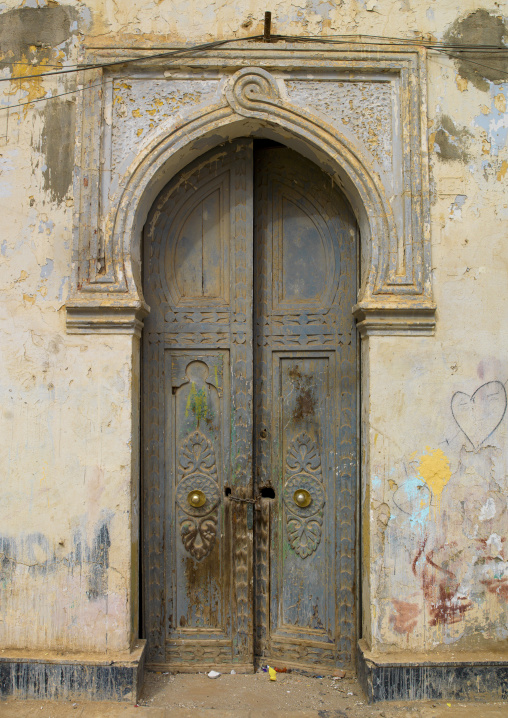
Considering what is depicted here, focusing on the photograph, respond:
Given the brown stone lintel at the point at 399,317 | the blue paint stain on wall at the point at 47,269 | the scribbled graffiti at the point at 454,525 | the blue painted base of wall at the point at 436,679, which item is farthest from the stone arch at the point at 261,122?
the blue painted base of wall at the point at 436,679

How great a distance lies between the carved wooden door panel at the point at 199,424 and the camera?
3.55 meters

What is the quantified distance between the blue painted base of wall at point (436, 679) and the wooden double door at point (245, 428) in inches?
14.2

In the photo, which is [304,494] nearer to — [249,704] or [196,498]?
[196,498]

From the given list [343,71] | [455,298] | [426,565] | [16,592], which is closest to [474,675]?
[426,565]

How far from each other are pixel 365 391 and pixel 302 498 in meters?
0.79

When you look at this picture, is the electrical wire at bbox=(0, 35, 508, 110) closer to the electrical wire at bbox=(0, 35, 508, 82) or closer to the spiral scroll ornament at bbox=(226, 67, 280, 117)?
the electrical wire at bbox=(0, 35, 508, 82)

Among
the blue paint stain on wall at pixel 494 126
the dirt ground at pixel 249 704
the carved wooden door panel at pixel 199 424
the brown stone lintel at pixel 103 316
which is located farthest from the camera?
the carved wooden door panel at pixel 199 424

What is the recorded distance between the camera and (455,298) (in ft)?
11.0

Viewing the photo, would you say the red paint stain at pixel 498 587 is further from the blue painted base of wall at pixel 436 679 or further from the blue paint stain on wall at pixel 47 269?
the blue paint stain on wall at pixel 47 269

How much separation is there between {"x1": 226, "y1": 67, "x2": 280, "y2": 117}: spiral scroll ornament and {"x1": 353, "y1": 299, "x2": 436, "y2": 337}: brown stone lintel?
1.31 metres

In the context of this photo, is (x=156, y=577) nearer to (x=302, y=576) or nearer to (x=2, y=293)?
(x=302, y=576)

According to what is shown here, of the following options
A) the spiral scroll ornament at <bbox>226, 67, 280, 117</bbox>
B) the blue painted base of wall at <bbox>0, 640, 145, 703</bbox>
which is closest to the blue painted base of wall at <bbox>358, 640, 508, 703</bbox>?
the blue painted base of wall at <bbox>0, 640, 145, 703</bbox>

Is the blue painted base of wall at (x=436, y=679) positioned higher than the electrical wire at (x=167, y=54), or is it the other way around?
the electrical wire at (x=167, y=54)

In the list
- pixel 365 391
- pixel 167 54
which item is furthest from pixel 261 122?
pixel 365 391
